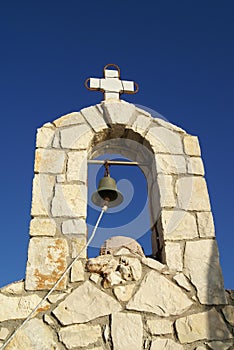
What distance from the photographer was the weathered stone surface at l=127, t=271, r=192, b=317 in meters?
2.39

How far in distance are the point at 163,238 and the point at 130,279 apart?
1.38 ft

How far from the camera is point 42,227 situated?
8.70ft

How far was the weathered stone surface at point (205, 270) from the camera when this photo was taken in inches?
98.4

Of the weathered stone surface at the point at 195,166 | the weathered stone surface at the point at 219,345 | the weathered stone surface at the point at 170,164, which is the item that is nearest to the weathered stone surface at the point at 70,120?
the weathered stone surface at the point at 170,164

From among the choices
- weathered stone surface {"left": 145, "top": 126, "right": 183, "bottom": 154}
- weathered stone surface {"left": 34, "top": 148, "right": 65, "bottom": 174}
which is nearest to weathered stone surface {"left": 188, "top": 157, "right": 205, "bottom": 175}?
weathered stone surface {"left": 145, "top": 126, "right": 183, "bottom": 154}

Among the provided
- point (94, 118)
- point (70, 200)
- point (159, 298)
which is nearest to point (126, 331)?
point (159, 298)

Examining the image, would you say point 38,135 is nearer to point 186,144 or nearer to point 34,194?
point 34,194

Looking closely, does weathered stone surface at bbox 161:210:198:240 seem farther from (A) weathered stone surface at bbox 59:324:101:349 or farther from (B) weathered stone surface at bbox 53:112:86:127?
(B) weathered stone surface at bbox 53:112:86:127

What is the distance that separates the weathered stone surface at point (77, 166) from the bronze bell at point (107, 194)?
0.20 metres

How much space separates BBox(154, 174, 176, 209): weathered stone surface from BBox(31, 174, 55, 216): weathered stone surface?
0.88m

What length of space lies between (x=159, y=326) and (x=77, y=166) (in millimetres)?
1398

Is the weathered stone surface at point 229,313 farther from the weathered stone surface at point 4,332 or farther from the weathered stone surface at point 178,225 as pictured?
the weathered stone surface at point 4,332

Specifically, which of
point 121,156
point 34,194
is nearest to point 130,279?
point 34,194

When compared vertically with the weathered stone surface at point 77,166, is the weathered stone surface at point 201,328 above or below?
below
